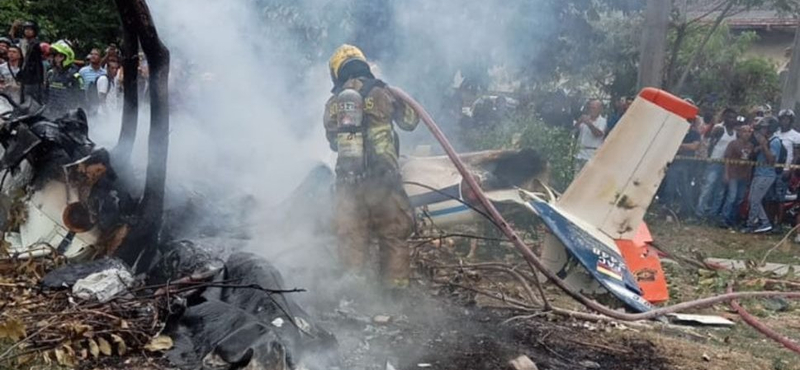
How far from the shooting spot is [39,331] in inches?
160

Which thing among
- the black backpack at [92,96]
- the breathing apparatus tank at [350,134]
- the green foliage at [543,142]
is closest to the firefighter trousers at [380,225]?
the breathing apparatus tank at [350,134]

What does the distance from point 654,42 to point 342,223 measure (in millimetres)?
6981

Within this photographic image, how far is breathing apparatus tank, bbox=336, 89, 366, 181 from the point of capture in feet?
18.4

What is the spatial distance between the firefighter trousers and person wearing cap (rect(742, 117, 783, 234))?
633 centimetres

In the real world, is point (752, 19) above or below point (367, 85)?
above

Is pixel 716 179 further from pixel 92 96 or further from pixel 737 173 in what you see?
pixel 92 96

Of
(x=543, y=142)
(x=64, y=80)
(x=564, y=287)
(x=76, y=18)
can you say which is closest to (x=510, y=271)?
(x=564, y=287)

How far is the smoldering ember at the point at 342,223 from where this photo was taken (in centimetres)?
450

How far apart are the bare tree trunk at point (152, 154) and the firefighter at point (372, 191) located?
50.1 inches


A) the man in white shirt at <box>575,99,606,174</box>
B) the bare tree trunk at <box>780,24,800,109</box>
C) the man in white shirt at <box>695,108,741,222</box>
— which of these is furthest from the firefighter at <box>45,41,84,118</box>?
the bare tree trunk at <box>780,24,800,109</box>

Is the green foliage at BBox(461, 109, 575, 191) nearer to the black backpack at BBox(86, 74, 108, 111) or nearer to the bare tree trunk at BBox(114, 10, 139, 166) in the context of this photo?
the bare tree trunk at BBox(114, 10, 139, 166)

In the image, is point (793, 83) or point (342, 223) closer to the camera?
point (342, 223)

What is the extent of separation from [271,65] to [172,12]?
134 cm

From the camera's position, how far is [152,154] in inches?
208
